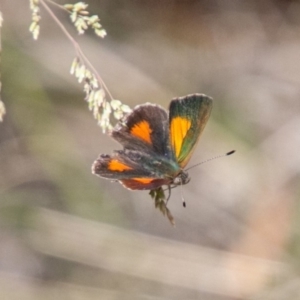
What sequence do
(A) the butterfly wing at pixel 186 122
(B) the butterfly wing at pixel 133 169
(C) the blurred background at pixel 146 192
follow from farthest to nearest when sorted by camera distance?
(C) the blurred background at pixel 146 192 < (A) the butterfly wing at pixel 186 122 < (B) the butterfly wing at pixel 133 169

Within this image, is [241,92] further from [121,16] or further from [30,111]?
[30,111]

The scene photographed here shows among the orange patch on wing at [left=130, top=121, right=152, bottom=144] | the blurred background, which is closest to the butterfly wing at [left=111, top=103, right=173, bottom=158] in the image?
the orange patch on wing at [left=130, top=121, right=152, bottom=144]

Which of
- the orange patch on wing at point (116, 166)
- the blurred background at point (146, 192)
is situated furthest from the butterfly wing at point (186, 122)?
the blurred background at point (146, 192)

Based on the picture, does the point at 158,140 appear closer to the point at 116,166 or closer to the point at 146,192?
the point at 116,166

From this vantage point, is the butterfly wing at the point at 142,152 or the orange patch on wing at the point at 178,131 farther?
the orange patch on wing at the point at 178,131

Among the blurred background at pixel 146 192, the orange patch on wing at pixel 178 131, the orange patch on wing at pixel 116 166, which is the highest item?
the orange patch on wing at pixel 116 166

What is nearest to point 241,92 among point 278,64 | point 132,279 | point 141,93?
point 278,64

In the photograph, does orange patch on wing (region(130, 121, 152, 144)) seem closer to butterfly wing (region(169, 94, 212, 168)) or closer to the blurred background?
butterfly wing (region(169, 94, 212, 168))

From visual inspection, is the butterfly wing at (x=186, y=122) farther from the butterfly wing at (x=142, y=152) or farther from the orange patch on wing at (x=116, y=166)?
the orange patch on wing at (x=116, y=166)

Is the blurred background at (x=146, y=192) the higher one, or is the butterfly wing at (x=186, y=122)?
the butterfly wing at (x=186, y=122)
